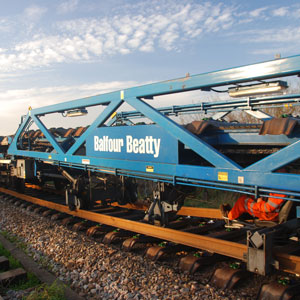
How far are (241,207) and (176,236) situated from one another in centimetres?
111

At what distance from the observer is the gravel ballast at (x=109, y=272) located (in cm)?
388

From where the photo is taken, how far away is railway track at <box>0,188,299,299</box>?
4066 millimetres

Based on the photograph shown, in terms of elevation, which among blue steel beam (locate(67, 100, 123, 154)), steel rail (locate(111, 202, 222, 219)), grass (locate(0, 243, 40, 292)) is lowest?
grass (locate(0, 243, 40, 292))

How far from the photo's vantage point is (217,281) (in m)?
4.01

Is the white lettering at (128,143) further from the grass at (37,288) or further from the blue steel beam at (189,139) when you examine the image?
the grass at (37,288)

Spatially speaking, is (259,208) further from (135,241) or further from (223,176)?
(135,241)

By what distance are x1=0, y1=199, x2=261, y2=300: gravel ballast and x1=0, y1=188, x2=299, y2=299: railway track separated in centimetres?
17

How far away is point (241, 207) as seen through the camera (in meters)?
4.98

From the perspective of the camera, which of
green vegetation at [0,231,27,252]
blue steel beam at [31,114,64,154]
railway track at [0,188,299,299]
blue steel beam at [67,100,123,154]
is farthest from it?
blue steel beam at [31,114,64,154]

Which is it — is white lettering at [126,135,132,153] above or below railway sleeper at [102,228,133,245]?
above

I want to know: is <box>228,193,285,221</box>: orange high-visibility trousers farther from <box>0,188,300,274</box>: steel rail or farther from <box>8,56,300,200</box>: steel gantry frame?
<box>0,188,300,274</box>: steel rail

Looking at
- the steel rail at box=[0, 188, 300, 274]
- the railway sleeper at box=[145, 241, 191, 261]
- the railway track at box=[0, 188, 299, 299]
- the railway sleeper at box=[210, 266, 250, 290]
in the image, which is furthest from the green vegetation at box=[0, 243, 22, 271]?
the railway sleeper at box=[210, 266, 250, 290]

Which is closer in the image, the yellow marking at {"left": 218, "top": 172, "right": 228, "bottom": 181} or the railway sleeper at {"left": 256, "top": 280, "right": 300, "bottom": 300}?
the railway sleeper at {"left": 256, "top": 280, "right": 300, "bottom": 300}

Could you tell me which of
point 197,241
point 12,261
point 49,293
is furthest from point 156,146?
point 12,261
